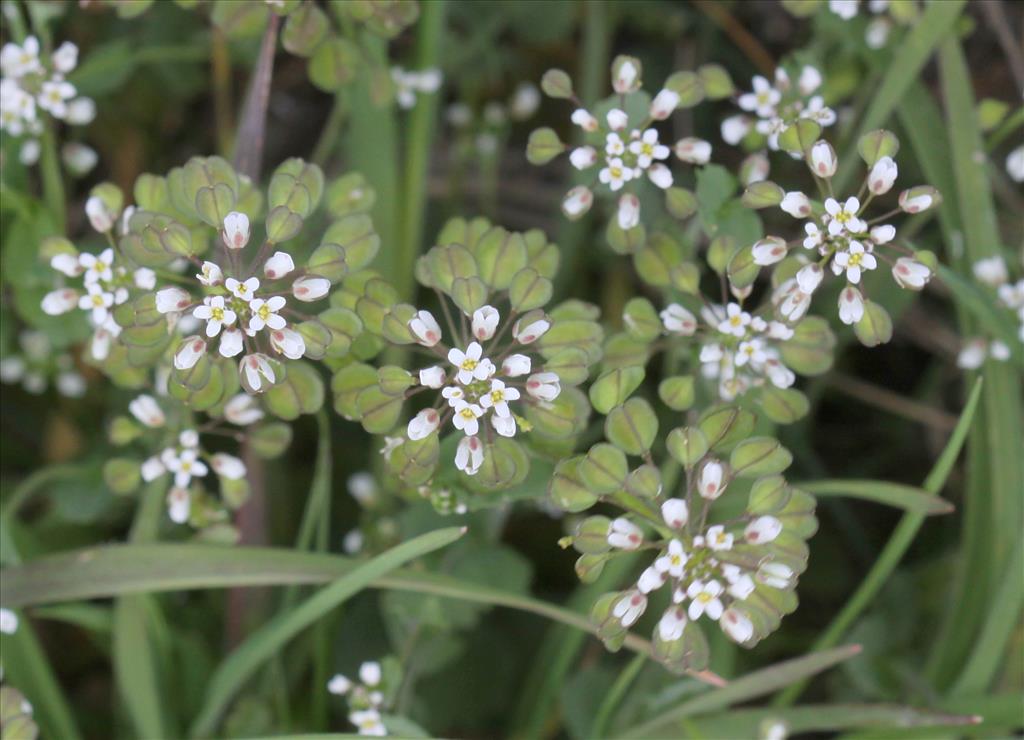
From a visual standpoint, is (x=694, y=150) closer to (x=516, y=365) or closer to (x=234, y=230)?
(x=516, y=365)

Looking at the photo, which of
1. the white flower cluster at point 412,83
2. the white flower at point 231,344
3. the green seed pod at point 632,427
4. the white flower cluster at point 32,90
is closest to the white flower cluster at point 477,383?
the green seed pod at point 632,427

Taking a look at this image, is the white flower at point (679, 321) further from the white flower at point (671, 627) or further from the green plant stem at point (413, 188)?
the green plant stem at point (413, 188)

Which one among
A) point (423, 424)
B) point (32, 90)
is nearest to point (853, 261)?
point (423, 424)

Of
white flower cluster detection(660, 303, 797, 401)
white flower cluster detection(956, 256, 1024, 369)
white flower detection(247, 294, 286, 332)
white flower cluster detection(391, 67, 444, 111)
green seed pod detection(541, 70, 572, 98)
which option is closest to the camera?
white flower detection(247, 294, 286, 332)

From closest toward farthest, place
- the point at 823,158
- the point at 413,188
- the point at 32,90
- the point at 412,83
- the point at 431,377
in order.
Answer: the point at 431,377, the point at 823,158, the point at 32,90, the point at 412,83, the point at 413,188

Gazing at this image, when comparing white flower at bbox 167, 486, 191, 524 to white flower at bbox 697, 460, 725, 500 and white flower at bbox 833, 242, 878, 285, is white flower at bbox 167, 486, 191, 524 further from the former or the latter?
white flower at bbox 833, 242, 878, 285

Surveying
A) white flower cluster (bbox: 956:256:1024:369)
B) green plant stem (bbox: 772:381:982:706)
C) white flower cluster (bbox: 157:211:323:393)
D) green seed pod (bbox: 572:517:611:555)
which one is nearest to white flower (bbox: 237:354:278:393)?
white flower cluster (bbox: 157:211:323:393)
